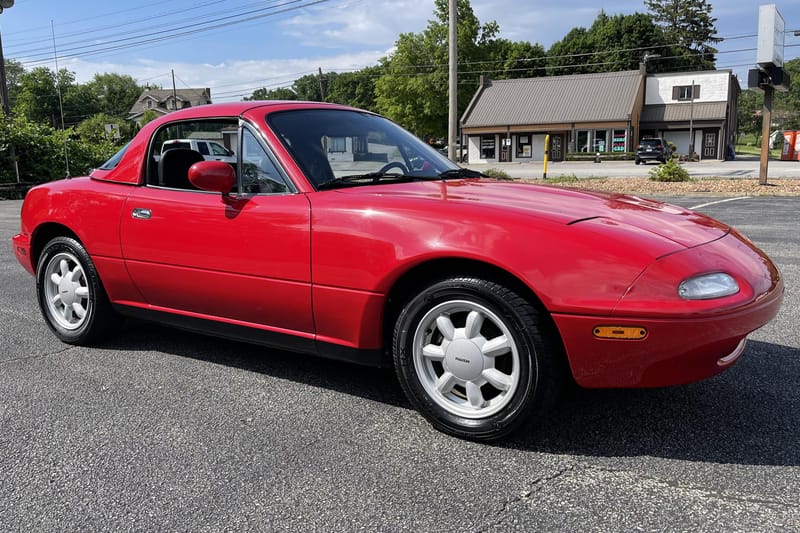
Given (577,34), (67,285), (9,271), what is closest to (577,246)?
(67,285)

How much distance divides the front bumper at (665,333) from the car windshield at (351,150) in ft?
4.59

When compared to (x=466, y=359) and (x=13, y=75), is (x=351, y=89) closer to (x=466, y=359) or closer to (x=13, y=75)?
(x=13, y=75)

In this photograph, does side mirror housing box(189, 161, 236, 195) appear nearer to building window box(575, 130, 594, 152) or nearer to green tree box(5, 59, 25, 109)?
building window box(575, 130, 594, 152)

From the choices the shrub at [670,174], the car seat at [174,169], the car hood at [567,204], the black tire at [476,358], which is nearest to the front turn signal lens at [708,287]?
the car hood at [567,204]

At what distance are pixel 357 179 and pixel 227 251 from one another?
0.74 meters

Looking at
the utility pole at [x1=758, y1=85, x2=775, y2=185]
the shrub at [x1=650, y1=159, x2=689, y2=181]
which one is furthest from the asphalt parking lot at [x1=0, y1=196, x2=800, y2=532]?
the shrub at [x1=650, y1=159, x2=689, y2=181]

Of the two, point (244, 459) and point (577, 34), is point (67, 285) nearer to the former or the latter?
point (244, 459)

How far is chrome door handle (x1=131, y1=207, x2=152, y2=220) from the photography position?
3.61m

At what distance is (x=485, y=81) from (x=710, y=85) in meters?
17.3

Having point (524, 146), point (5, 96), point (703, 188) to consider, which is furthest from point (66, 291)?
point (524, 146)

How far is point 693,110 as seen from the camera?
153 ft

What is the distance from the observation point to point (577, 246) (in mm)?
2447

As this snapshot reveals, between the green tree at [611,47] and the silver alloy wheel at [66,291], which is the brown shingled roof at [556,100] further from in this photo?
the silver alloy wheel at [66,291]

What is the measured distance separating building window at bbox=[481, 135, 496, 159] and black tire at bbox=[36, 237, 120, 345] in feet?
165
